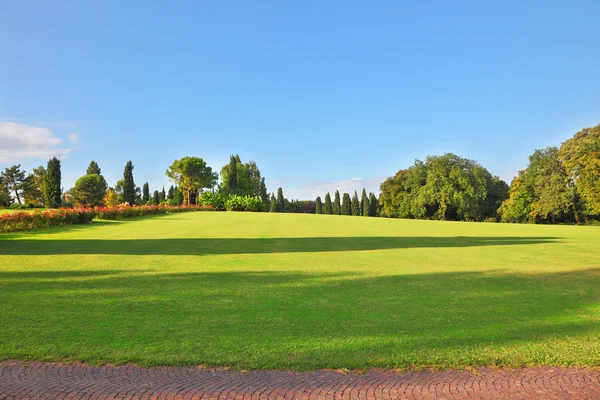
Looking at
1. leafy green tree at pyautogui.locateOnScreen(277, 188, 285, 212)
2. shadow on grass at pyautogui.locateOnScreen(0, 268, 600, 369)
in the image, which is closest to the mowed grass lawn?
shadow on grass at pyautogui.locateOnScreen(0, 268, 600, 369)

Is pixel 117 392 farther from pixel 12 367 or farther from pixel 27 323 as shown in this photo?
pixel 27 323

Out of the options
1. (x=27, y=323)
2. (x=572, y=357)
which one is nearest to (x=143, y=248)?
(x=27, y=323)

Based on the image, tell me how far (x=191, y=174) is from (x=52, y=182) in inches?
811

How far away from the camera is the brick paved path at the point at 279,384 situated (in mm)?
3330

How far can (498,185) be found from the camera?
60.6 meters

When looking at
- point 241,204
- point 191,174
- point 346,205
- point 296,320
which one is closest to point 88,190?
point 191,174

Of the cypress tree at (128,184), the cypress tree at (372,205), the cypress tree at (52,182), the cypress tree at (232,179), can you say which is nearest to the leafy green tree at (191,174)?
the cypress tree at (232,179)

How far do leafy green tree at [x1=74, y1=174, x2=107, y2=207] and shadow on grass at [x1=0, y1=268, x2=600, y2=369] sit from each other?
59413mm

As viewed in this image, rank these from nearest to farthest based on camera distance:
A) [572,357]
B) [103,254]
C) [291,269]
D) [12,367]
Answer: [12,367] < [572,357] < [291,269] < [103,254]

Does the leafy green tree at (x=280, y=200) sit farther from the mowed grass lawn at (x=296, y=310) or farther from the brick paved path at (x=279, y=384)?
the brick paved path at (x=279, y=384)

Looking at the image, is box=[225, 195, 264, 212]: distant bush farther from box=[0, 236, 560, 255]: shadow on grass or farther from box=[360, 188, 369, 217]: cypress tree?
box=[0, 236, 560, 255]: shadow on grass

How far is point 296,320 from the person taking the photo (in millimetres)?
5309

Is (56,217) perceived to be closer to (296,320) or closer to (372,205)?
(296,320)

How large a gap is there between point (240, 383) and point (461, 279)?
6.41m
